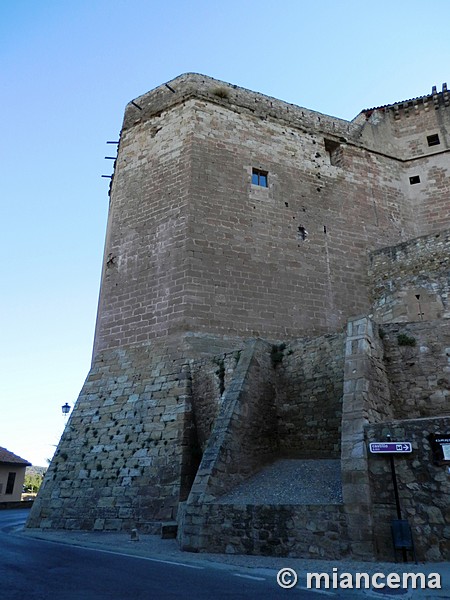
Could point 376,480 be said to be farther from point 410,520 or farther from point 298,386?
point 298,386

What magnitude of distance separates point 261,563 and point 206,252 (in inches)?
336

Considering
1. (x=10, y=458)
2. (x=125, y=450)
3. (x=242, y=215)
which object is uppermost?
(x=242, y=215)

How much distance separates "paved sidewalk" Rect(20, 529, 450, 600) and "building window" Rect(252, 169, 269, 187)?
10.6 m

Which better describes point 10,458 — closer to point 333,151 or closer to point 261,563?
point 333,151

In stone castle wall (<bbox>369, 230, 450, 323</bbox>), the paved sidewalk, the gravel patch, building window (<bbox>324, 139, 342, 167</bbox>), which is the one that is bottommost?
the paved sidewalk

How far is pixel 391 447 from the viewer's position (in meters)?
6.12

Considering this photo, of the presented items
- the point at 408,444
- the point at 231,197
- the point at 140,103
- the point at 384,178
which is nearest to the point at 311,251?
the point at 231,197

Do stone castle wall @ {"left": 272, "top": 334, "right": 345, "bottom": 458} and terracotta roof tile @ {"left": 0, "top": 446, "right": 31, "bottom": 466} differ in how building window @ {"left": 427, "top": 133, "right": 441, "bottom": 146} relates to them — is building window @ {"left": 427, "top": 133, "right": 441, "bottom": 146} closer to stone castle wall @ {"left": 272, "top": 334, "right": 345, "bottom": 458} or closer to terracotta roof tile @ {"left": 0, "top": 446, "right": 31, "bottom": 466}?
stone castle wall @ {"left": 272, "top": 334, "right": 345, "bottom": 458}

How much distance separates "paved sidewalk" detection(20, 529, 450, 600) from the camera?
4643 millimetres

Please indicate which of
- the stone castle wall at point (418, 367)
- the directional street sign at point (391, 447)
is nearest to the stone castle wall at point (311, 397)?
the stone castle wall at point (418, 367)

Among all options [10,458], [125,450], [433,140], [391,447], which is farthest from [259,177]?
[10,458]

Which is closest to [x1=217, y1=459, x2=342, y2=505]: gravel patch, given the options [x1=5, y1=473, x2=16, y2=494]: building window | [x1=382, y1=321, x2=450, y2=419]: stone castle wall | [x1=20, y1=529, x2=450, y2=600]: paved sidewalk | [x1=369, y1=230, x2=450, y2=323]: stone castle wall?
[x1=20, y1=529, x2=450, y2=600]: paved sidewalk

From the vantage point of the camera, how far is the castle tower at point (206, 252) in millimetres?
10281

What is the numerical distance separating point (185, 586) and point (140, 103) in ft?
51.2
